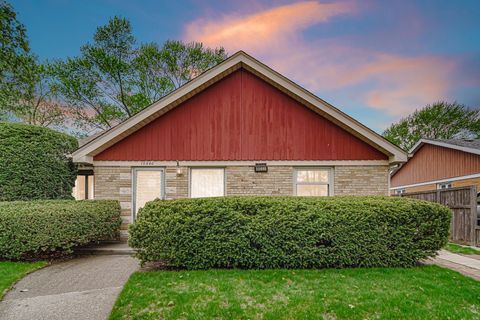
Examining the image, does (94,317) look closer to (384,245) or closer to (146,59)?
(384,245)

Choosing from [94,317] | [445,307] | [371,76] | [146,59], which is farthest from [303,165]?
[146,59]

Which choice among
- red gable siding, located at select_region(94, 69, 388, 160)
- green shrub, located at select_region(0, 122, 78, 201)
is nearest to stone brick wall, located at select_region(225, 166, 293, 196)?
red gable siding, located at select_region(94, 69, 388, 160)

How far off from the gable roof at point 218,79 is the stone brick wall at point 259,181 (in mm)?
2322

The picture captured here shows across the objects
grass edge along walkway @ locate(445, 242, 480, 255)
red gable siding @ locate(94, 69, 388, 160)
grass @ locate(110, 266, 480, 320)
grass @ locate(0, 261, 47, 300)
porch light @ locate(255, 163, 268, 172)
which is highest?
red gable siding @ locate(94, 69, 388, 160)

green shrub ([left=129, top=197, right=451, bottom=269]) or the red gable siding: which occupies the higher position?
the red gable siding

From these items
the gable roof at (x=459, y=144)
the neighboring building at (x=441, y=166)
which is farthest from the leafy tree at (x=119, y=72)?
the neighboring building at (x=441, y=166)

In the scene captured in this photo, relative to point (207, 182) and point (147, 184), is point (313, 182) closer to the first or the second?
point (207, 182)

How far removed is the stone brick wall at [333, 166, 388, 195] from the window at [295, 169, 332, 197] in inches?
11.4

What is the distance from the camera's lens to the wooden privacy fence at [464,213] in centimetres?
888

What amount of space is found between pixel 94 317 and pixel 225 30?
12694 millimetres

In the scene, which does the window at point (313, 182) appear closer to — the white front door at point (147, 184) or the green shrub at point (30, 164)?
the white front door at point (147, 184)

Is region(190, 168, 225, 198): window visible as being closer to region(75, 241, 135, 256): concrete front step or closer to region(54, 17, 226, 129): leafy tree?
region(75, 241, 135, 256): concrete front step

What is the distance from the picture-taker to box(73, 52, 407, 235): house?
908cm

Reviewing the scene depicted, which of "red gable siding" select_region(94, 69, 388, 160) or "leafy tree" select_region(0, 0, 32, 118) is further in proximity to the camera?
"red gable siding" select_region(94, 69, 388, 160)
